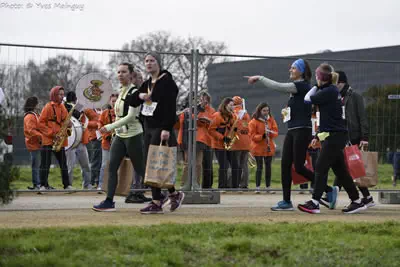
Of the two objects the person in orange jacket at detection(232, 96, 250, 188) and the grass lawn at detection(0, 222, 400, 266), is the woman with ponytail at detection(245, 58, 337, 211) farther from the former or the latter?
the person in orange jacket at detection(232, 96, 250, 188)

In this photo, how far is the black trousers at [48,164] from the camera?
49.2 feet

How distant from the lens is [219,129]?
16750 mm

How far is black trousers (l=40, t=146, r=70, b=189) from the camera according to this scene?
1501 centimetres

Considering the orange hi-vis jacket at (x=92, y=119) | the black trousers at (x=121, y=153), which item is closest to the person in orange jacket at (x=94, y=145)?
the orange hi-vis jacket at (x=92, y=119)

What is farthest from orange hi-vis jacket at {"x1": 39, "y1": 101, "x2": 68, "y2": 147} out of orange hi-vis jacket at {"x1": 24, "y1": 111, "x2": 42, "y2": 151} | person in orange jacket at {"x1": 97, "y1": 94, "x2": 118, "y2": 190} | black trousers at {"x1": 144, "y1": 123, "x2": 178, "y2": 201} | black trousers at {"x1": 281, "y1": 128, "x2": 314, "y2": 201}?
black trousers at {"x1": 281, "y1": 128, "x2": 314, "y2": 201}

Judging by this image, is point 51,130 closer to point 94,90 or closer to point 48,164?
point 48,164

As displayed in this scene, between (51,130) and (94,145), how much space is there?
1160mm

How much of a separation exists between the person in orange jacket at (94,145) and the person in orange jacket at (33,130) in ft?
2.66

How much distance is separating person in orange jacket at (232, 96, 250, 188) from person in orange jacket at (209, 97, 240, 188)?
12cm

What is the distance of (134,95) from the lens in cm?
1190

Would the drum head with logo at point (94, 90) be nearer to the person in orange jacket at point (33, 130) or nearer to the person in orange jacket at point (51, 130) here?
the person in orange jacket at point (33, 130)

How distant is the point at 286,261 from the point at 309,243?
2.49 feet

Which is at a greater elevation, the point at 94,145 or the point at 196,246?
the point at 94,145

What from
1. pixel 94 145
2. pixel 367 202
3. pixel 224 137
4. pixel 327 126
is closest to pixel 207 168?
pixel 224 137
